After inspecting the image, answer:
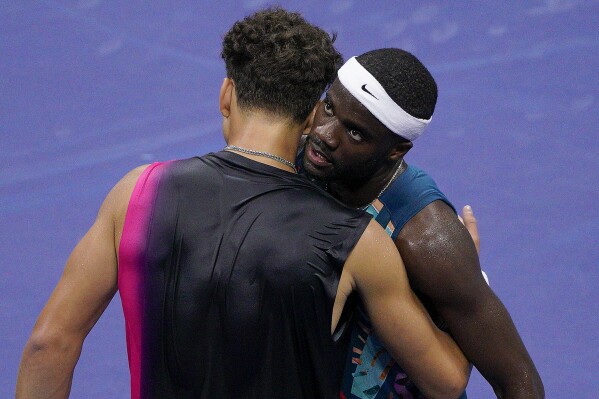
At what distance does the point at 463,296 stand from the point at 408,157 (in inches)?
139

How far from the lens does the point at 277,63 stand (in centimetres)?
260

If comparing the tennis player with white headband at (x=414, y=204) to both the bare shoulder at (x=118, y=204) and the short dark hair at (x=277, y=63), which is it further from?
the bare shoulder at (x=118, y=204)

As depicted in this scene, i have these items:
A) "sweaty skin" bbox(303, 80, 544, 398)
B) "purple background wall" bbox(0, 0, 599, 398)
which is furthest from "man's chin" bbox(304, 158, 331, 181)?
"purple background wall" bbox(0, 0, 599, 398)

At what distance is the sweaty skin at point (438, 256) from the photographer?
2703mm

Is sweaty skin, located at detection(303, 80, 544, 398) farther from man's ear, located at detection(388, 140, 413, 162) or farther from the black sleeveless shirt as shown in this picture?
the black sleeveless shirt

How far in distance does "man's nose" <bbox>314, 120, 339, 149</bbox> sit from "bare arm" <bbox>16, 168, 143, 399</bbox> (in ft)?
1.54

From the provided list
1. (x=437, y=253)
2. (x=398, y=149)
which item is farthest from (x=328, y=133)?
(x=437, y=253)

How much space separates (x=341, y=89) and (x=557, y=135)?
3.79 meters

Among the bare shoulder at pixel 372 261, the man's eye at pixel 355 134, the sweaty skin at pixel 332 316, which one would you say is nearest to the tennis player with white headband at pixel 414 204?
the man's eye at pixel 355 134

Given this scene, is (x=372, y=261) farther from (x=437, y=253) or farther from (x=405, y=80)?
(x=405, y=80)

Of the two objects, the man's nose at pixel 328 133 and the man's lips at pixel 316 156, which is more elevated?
the man's nose at pixel 328 133

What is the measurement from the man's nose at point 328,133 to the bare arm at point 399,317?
1.05ft

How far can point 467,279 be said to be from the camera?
271 centimetres

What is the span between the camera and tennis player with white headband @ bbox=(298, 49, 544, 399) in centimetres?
271
